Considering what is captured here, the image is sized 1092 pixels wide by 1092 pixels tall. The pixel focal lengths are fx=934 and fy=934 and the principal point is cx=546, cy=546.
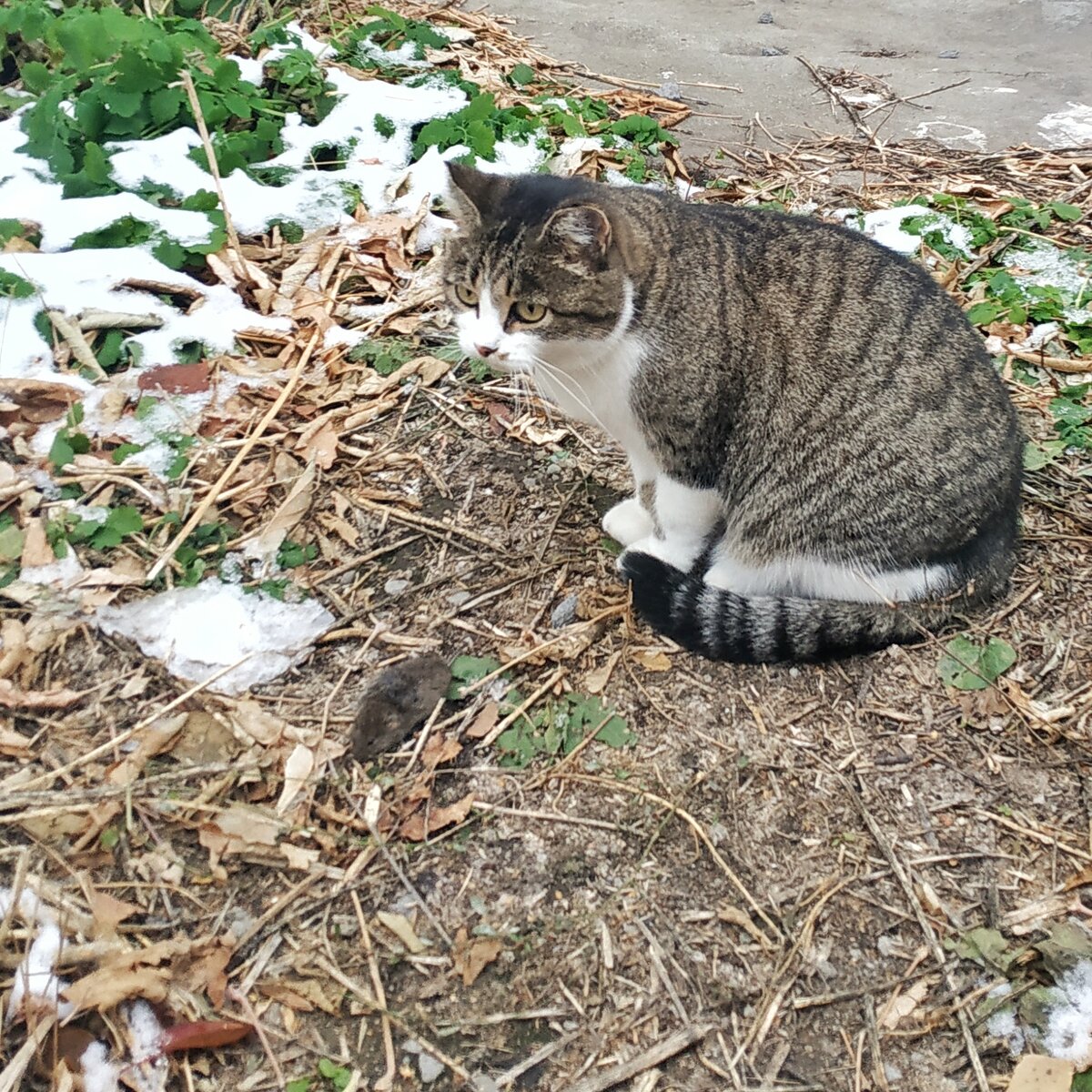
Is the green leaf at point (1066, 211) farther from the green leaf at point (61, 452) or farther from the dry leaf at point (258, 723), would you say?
the green leaf at point (61, 452)

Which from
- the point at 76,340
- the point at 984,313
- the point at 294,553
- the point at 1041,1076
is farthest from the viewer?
the point at 984,313

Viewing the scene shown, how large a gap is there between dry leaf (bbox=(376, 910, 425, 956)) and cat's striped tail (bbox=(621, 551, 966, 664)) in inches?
38.4

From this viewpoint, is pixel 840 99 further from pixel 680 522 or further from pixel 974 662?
pixel 974 662

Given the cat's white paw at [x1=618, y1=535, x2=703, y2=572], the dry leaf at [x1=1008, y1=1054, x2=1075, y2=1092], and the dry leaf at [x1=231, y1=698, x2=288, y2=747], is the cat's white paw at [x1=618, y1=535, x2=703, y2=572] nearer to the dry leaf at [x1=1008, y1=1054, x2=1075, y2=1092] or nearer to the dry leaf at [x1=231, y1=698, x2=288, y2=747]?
the dry leaf at [x1=231, y1=698, x2=288, y2=747]

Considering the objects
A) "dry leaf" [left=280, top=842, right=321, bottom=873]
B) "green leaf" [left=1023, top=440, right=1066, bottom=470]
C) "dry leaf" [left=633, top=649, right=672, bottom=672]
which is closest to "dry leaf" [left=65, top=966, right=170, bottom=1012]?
"dry leaf" [left=280, top=842, right=321, bottom=873]

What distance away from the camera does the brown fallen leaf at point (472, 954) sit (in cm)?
185

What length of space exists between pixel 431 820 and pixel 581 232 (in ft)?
4.75

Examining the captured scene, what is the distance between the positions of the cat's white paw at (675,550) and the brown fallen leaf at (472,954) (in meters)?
1.21

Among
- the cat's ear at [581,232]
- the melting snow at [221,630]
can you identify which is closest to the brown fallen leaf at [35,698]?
the melting snow at [221,630]

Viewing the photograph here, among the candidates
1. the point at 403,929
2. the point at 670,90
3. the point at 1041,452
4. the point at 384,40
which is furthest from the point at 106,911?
the point at 670,90

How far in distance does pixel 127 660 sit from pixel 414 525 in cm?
87

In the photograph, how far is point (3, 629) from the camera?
2.39 metres

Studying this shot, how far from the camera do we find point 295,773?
85.0 inches

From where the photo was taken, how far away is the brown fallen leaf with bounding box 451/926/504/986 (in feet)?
6.06
